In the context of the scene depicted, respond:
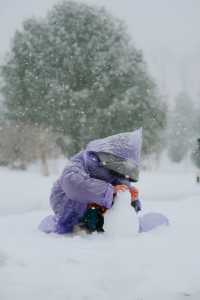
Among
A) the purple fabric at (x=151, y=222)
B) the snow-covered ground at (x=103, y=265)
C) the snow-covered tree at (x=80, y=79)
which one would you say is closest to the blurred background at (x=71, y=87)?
the snow-covered tree at (x=80, y=79)

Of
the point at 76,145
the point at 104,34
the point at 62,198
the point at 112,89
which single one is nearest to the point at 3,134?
the point at 76,145

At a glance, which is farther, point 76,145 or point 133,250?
point 76,145

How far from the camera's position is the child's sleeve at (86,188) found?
351 cm

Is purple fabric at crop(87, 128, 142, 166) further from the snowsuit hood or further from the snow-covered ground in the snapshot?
the snow-covered ground

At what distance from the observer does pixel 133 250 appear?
296 cm

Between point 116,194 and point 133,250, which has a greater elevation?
point 116,194

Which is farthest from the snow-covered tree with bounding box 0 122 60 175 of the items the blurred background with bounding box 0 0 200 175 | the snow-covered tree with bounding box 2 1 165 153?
the snow-covered tree with bounding box 2 1 165 153

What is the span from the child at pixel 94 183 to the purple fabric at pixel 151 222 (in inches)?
5.6

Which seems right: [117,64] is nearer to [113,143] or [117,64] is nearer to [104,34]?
[104,34]

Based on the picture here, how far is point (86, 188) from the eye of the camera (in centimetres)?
355

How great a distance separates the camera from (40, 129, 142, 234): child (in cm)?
356

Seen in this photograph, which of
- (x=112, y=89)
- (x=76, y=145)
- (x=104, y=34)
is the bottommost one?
(x=76, y=145)

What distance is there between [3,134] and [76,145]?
3.02 metres

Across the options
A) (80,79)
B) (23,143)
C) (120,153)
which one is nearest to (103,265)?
(120,153)
